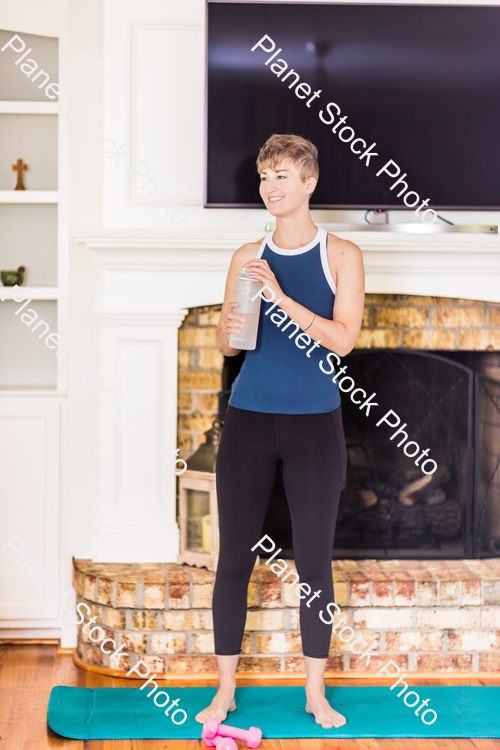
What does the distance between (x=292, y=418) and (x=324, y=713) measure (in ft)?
2.44

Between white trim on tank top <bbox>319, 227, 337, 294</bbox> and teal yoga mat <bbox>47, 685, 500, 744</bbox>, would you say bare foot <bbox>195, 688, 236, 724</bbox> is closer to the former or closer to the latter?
teal yoga mat <bbox>47, 685, 500, 744</bbox>

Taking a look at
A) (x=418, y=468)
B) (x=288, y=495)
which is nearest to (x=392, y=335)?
(x=418, y=468)

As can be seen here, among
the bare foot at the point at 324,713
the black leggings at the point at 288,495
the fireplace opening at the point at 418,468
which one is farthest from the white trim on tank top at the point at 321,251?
the bare foot at the point at 324,713

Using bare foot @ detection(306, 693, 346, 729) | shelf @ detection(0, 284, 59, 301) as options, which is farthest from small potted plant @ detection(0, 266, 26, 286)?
bare foot @ detection(306, 693, 346, 729)

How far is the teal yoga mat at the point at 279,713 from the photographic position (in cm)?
170

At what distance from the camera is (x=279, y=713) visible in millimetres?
1785

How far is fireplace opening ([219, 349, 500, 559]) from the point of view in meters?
2.34

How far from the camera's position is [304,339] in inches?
65.2

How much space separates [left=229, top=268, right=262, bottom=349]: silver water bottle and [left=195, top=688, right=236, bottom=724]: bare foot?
86 cm

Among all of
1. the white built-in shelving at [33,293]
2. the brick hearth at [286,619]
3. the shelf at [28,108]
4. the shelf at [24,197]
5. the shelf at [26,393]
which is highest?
the shelf at [28,108]

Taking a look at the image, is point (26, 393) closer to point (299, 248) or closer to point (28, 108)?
point (28, 108)

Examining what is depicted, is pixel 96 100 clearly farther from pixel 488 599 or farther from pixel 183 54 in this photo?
pixel 488 599

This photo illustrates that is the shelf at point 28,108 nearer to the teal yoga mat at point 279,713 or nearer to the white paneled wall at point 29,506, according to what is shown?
the white paneled wall at point 29,506

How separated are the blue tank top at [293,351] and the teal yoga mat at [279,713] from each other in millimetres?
792
